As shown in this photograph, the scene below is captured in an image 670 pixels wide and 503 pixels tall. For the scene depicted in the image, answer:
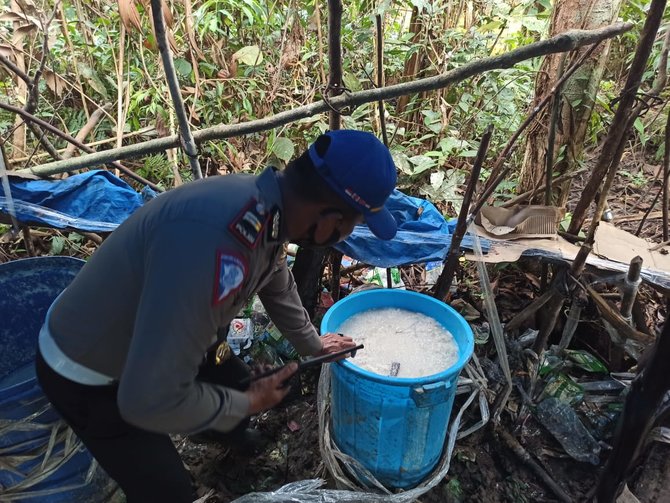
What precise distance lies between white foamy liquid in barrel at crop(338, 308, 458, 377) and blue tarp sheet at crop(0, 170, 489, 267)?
298 mm

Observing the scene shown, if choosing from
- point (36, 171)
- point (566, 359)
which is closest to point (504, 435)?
point (566, 359)

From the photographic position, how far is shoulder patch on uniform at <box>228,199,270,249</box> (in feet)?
3.69

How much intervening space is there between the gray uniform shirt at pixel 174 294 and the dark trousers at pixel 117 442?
0.12m

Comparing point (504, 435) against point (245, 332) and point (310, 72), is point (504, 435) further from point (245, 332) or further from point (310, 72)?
point (310, 72)

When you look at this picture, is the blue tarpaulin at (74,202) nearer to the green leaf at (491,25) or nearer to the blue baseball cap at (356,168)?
the blue baseball cap at (356,168)

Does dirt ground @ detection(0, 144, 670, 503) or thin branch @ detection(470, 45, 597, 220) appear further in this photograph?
dirt ground @ detection(0, 144, 670, 503)

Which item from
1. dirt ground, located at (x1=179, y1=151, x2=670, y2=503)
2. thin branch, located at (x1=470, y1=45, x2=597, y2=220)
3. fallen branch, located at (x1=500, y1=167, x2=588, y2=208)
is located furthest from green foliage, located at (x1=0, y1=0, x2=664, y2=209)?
dirt ground, located at (x1=179, y1=151, x2=670, y2=503)

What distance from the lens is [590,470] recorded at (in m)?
2.24

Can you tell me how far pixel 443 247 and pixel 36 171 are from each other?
2.06 metres

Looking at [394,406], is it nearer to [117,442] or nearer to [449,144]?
[117,442]

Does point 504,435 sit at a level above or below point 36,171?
below

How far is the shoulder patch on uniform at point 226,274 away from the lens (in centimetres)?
108

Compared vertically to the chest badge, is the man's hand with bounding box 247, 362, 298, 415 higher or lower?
lower

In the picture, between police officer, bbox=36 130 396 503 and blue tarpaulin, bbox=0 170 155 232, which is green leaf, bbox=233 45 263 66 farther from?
police officer, bbox=36 130 396 503
